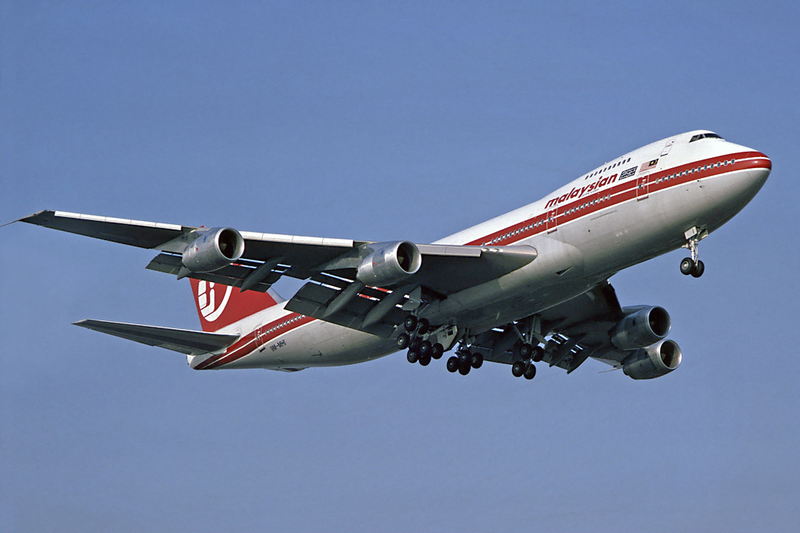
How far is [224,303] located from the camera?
44.0m

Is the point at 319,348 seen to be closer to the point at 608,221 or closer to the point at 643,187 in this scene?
the point at 608,221

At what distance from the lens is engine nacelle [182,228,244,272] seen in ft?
96.6

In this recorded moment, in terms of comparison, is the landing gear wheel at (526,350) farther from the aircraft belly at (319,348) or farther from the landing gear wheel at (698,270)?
the landing gear wheel at (698,270)

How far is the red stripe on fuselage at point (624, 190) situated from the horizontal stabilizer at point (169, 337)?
44.3 ft

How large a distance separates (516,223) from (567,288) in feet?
9.33

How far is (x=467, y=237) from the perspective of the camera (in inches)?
1388

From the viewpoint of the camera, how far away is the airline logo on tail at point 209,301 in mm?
44100

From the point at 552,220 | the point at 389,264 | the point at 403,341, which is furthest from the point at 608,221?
Answer: the point at 403,341

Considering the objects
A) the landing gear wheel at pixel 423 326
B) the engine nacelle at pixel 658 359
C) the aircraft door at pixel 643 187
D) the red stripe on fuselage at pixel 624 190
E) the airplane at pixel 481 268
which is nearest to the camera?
the red stripe on fuselage at pixel 624 190

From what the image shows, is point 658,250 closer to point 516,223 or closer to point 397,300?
point 516,223

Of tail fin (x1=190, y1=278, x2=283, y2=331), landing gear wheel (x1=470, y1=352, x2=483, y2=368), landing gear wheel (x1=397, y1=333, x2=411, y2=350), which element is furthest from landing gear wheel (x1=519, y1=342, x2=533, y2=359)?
tail fin (x1=190, y1=278, x2=283, y2=331)

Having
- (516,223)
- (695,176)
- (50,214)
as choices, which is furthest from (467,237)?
(50,214)

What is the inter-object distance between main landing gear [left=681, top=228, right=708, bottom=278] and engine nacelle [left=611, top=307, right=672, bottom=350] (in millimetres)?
9193

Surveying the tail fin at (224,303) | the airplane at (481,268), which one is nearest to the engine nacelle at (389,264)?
the airplane at (481,268)
